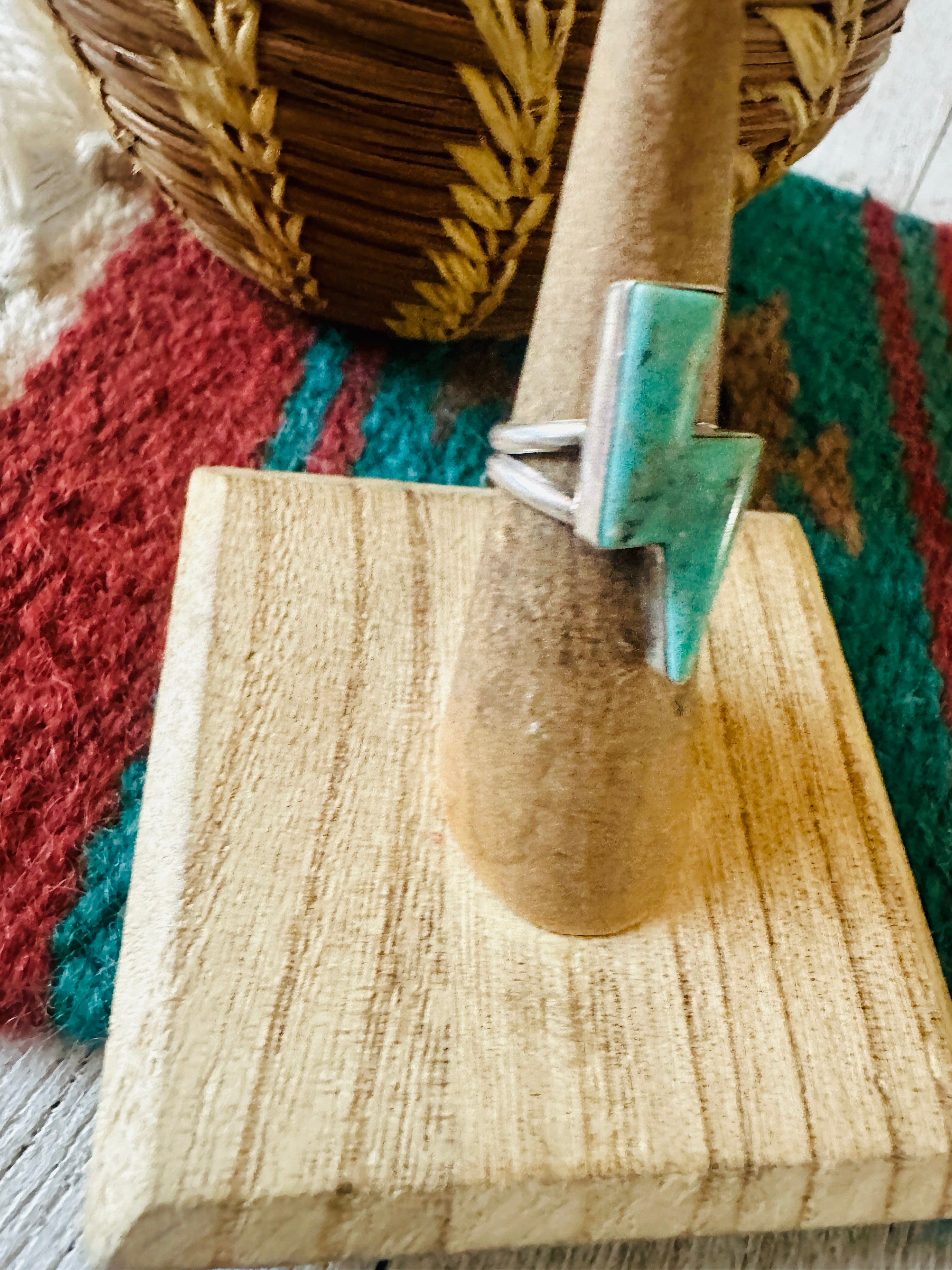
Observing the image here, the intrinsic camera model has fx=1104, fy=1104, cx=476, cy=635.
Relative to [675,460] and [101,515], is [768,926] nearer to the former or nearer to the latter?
[675,460]

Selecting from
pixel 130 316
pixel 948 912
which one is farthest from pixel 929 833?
pixel 130 316

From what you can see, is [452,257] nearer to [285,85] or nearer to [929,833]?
[285,85]

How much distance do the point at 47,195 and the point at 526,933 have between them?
1.79ft

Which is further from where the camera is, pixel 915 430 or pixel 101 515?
pixel 915 430

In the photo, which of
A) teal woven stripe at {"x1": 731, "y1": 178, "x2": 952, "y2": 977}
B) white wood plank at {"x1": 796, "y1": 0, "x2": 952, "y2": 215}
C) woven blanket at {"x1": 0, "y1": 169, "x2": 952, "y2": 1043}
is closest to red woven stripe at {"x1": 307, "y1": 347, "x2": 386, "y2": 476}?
woven blanket at {"x1": 0, "y1": 169, "x2": 952, "y2": 1043}

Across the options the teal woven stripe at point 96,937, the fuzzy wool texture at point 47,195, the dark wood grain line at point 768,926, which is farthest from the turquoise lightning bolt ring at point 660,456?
the fuzzy wool texture at point 47,195

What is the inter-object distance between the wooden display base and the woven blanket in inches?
3.3

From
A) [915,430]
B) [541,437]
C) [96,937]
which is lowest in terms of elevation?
[96,937]

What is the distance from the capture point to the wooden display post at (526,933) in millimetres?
287

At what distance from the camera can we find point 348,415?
1.93 ft

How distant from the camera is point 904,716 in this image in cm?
52

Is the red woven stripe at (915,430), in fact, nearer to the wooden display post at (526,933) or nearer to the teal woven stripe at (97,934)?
the wooden display post at (526,933)

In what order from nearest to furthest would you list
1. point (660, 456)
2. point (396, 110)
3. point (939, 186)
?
point (660, 456)
point (396, 110)
point (939, 186)

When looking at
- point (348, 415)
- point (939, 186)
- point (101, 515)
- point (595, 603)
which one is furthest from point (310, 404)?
point (939, 186)
